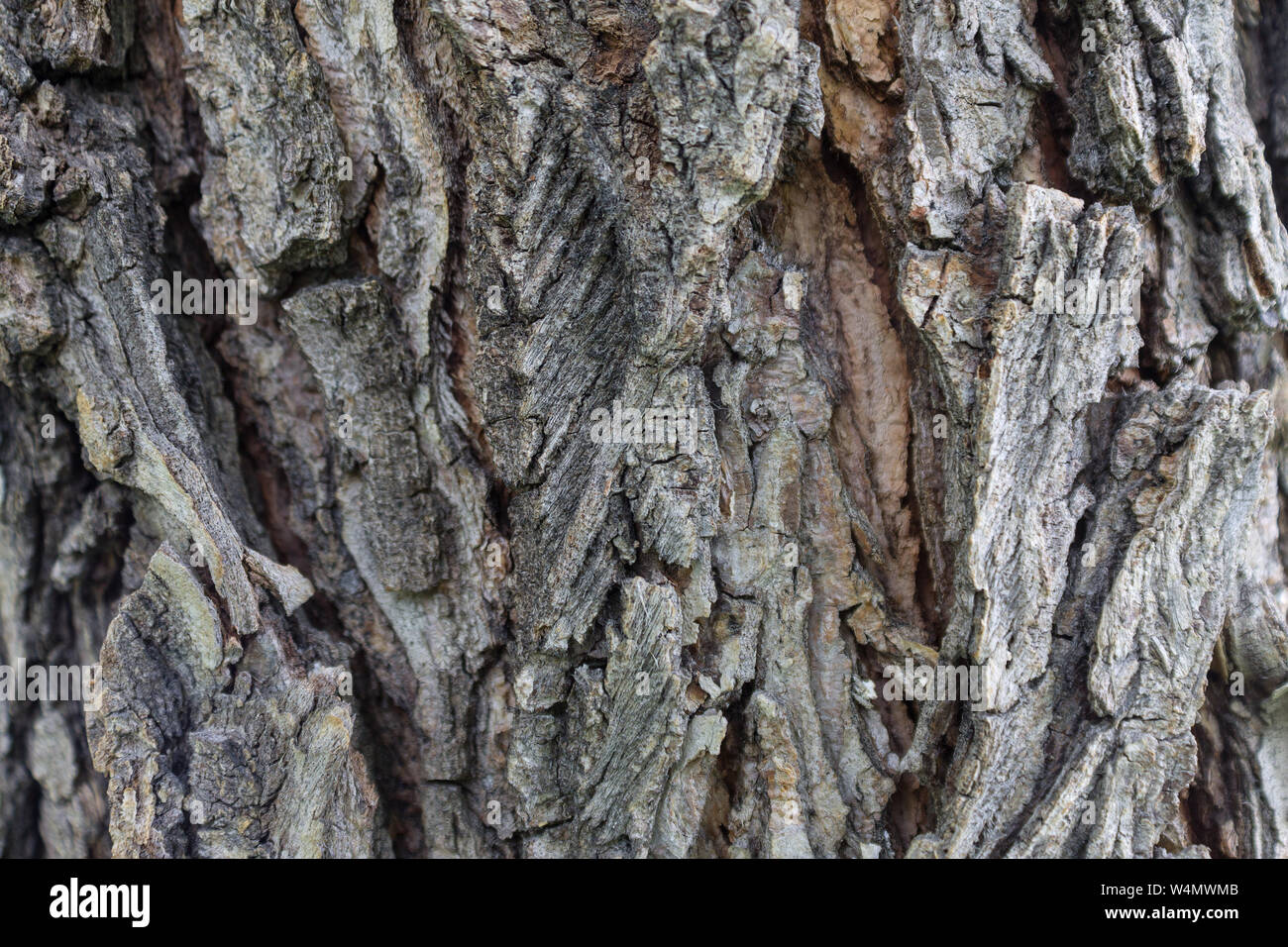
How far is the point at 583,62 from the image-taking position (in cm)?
281

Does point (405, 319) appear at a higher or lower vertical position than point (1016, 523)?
higher

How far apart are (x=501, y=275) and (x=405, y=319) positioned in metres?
0.53

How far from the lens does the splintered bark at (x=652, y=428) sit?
2.82 metres

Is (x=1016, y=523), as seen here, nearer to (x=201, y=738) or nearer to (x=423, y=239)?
(x=423, y=239)

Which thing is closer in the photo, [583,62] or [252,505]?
[583,62]

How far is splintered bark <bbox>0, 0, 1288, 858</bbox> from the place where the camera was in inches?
111

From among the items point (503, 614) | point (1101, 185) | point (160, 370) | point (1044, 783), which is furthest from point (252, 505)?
point (1101, 185)

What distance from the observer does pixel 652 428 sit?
9.43 feet

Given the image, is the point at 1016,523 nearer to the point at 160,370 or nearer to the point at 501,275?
the point at 501,275

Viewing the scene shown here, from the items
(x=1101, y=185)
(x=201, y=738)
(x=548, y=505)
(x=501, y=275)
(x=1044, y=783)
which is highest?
(x=1101, y=185)

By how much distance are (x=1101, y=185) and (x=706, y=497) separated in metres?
1.90

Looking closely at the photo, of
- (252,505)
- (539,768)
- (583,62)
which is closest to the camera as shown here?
(583,62)

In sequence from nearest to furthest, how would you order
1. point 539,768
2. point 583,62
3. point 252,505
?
point 583,62 < point 539,768 < point 252,505

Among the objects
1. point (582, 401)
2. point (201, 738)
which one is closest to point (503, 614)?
point (582, 401)
